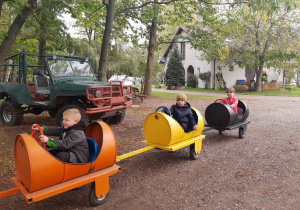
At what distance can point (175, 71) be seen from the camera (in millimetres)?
29297

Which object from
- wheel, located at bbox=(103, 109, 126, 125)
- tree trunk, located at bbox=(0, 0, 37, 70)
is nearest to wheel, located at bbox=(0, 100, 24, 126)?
tree trunk, located at bbox=(0, 0, 37, 70)

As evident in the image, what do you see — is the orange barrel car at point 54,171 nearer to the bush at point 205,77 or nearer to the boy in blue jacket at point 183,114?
the boy in blue jacket at point 183,114

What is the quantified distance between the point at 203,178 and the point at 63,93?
4516 mm

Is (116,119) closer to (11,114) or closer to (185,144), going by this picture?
(11,114)

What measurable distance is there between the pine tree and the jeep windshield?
21789 millimetres

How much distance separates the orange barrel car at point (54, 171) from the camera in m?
2.55

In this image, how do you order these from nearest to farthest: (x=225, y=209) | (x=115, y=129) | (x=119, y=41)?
(x=225, y=209)
(x=115, y=129)
(x=119, y=41)

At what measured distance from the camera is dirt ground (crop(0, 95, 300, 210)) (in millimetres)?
3158

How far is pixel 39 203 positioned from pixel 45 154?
3.17ft

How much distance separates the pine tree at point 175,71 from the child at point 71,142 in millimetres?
26708

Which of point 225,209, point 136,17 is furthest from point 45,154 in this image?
point 136,17

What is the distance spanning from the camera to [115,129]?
7457 millimetres

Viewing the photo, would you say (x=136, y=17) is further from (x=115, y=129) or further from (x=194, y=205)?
(x=194, y=205)

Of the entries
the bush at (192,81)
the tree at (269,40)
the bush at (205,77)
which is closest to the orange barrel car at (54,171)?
the tree at (269,40)
